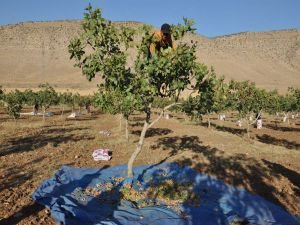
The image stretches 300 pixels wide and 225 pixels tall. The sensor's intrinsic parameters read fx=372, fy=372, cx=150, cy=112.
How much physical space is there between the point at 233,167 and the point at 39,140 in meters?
14.7

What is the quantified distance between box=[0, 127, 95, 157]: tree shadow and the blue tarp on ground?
842 cm

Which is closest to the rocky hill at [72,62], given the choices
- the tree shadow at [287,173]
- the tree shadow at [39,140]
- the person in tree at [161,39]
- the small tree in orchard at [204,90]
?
the tree shadow at [39,140]

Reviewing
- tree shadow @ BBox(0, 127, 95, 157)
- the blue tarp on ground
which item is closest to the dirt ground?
tree shadow @ BBox(0, 127, 95, 157)

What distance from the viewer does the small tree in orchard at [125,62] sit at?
518 inches

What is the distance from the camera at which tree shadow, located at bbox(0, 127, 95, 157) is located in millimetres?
23625

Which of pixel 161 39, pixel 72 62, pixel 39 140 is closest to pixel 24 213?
pixel 161 39

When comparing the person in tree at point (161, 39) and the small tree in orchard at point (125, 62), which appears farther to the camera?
the person in tree at point (161, 39)

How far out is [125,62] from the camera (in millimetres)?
13516

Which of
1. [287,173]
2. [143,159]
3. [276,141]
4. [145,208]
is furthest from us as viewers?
[276,141]

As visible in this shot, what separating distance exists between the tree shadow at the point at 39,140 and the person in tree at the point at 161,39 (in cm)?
1273

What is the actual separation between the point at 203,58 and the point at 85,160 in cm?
15333

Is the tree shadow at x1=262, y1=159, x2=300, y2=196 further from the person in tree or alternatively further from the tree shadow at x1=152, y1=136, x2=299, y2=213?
the person in tree

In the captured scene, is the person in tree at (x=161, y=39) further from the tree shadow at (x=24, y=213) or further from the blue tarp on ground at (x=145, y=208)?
the tree shadow at (x=24, y=213)

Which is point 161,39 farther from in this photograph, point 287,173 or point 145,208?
point 287,173
